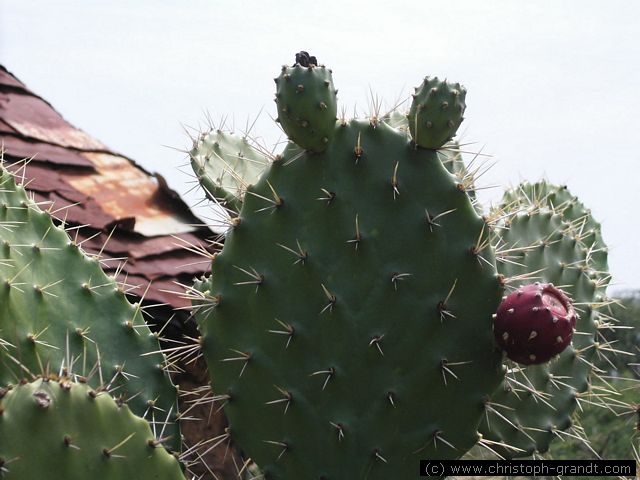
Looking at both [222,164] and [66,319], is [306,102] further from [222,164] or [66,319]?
[222,164]

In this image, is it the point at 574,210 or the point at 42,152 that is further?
the point at 42,152

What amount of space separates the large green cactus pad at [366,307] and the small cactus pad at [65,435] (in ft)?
1.13

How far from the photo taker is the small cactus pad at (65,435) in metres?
1.63

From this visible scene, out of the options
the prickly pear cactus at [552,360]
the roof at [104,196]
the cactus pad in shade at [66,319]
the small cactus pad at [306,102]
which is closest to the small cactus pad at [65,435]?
the cactus pad in shade at [66,319]

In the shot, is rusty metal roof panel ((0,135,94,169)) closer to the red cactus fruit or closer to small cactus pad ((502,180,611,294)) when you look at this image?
small cactus pad ((502,180,611,294))

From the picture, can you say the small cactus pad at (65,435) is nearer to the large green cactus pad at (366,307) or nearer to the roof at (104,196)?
the large green cactus pad at (366,307)

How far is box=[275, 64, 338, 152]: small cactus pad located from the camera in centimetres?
192

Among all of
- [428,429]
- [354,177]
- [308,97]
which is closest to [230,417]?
[428,429]

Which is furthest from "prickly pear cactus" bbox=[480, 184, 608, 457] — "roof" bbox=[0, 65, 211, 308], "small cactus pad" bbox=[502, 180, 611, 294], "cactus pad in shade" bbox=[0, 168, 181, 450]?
"roof" bbox=[0, 65, 211, 308]

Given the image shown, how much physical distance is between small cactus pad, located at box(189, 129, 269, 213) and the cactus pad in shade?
46cm

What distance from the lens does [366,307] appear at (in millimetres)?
1946

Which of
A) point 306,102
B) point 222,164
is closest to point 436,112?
point 306,102

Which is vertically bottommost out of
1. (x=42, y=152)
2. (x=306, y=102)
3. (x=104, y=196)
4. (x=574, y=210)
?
(x=104, y=196)

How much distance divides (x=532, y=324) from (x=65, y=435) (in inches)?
36.7
